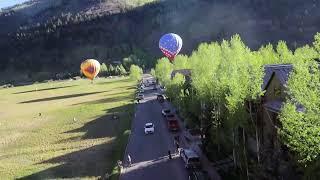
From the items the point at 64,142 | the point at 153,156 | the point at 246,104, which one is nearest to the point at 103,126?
the point at 64,142

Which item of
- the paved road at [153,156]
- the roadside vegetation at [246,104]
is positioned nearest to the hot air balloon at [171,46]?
the paved road at [153,156]

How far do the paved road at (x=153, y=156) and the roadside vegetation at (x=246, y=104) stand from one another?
3.69 metres

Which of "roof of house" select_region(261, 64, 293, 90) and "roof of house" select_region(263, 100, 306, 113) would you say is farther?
"roof of house" select_region(263, 100, 306, 113)

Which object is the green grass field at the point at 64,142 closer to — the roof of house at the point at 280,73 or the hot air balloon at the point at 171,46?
the hot air balloon at the point at 171,46

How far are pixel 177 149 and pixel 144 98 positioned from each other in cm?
6109

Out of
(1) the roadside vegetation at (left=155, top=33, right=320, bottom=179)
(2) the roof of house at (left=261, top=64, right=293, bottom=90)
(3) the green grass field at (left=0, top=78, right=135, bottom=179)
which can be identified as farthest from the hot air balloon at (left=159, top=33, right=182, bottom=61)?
(2) the roof of house at (left=261, top=64, right=293, bottom=90)

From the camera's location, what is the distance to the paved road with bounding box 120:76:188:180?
40062 millimetres

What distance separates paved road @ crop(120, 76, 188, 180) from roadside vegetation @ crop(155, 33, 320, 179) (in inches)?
145

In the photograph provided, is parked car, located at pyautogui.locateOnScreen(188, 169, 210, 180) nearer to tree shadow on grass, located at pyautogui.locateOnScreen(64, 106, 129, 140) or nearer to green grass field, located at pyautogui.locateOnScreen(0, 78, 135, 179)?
green grass field, located at pyautogui.locateOnScreen(0, 78, 135, 179)

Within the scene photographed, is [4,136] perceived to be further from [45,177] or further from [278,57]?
[278,57]

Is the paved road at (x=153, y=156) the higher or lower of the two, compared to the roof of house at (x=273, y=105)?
lower

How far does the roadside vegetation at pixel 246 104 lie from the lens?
19.9 metres

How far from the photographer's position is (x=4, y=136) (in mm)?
74312

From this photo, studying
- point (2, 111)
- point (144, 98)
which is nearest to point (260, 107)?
point (144, 98)
